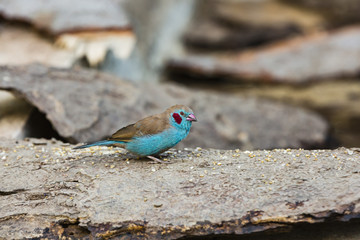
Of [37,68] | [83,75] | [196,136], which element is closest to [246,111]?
[196,136]

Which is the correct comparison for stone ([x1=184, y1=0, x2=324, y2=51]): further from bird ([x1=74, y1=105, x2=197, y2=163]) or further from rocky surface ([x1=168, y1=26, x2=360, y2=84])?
bird ([x1=74, y1=105, x2=197, y2=163])

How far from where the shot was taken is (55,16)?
7426mm

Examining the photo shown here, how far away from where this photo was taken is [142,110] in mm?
5898

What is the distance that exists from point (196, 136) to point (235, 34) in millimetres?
4477

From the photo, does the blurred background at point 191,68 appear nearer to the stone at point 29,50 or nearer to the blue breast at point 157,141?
the stone at point 29,50

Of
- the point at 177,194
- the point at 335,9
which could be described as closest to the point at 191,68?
the point at 335,9

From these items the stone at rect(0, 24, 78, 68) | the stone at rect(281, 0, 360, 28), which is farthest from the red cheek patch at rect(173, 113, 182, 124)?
the stone at rect(281, 0, 360, 28)

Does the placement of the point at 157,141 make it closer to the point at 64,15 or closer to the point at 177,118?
the point at 177,118

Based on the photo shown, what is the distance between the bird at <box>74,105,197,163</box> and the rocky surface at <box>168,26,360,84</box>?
18.5ft

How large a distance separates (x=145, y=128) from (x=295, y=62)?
623 centimetres

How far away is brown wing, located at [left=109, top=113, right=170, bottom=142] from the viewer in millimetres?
3834

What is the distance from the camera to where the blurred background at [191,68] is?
552 cm

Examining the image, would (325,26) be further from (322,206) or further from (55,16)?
(322,206)

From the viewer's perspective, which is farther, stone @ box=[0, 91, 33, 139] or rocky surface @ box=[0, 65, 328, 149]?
rocky surface @ box=[0, 65, 328, 149]
